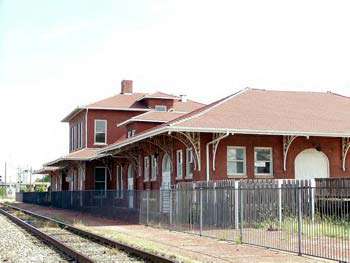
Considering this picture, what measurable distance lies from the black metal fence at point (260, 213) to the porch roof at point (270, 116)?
10.2ft

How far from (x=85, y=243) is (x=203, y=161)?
329 inches

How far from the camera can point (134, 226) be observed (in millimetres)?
23422

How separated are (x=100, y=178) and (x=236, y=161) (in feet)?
64.3

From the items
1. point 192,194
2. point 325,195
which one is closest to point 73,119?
point 192,194

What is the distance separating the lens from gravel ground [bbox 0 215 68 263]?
46.1 feet

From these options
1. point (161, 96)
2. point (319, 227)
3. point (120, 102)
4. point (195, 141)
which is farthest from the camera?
point (120, 102)

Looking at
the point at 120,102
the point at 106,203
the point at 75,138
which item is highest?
the point at 120,102

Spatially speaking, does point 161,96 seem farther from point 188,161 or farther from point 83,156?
point 188,161

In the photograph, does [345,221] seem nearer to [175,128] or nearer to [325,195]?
[325,195]

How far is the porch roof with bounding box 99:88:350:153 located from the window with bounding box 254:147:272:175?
1322 millimetres

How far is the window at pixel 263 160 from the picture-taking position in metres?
25.9

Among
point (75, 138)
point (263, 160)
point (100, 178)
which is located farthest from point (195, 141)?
point (75, 138)

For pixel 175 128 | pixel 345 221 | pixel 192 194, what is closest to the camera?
pixel 345 221

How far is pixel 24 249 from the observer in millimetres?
16250
